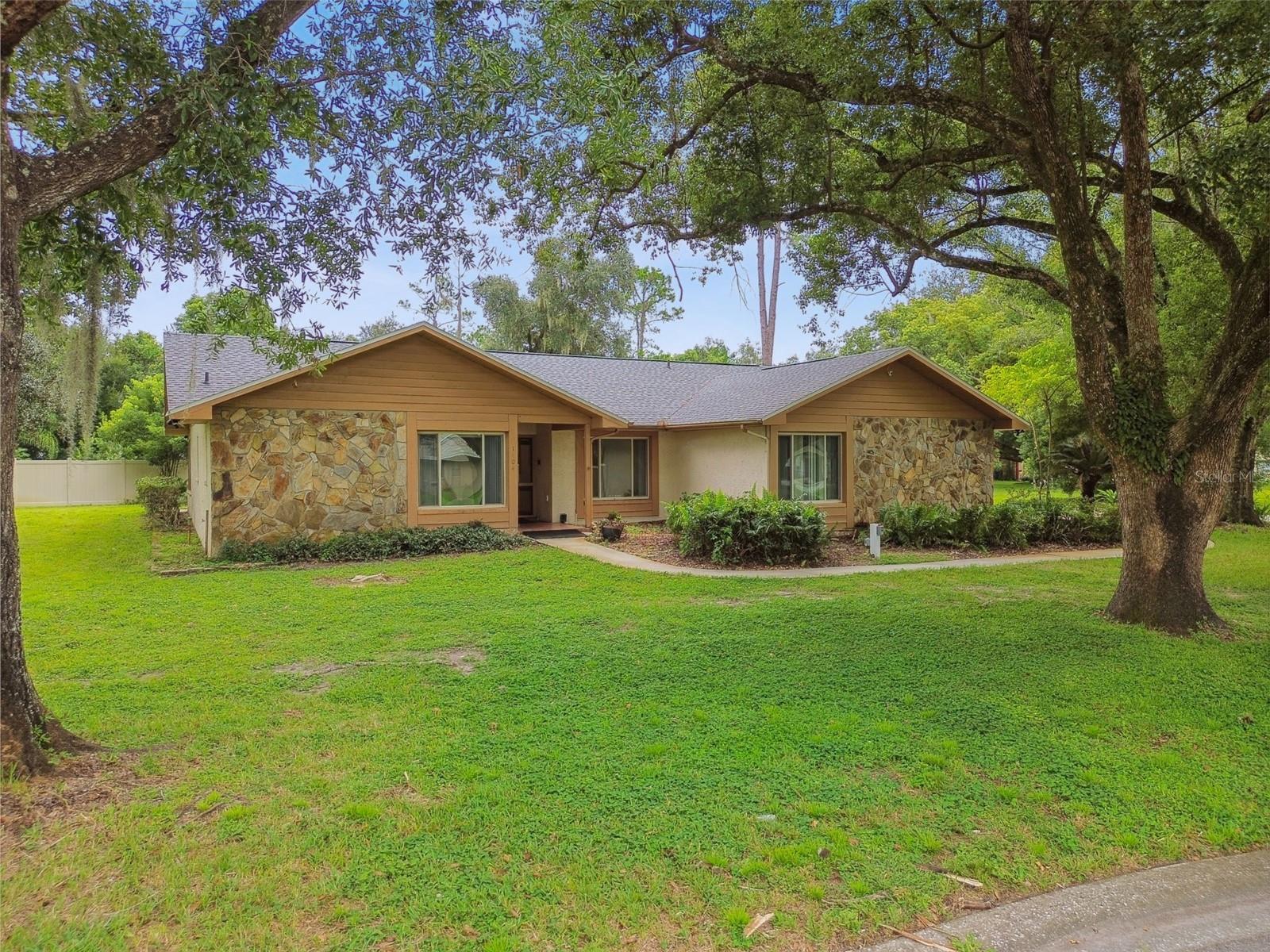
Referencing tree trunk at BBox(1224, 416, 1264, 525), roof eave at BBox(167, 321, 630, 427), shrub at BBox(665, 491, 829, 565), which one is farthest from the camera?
tree trunk at BBox(1224, 416, 1264, 525)

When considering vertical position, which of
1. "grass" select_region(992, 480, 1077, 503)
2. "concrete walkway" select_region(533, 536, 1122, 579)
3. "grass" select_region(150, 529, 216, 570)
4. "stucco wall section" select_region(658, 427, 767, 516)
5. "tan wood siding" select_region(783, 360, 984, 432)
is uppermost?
"tan wood siding" select_region(783, 360, 984, 432)

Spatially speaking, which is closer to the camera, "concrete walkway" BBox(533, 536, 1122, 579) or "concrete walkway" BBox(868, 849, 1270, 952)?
"concrete walkway" BBox(868, 849, 1270, 952)

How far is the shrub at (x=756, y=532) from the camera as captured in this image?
11664 mm

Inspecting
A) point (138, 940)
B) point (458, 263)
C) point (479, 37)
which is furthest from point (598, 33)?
point (138, 940)

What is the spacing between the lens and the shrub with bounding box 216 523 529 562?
464 inches

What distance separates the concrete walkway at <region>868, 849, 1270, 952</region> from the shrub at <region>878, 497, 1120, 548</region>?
1065 cm

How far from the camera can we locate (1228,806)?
149 inches

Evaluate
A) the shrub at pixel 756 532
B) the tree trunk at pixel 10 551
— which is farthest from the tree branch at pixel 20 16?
the shrub at pixel 756 532

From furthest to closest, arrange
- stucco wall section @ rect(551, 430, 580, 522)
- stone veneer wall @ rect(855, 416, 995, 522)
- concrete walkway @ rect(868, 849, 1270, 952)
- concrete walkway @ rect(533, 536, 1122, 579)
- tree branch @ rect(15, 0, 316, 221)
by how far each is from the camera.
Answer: stucco wall section @ rect(551, 430, 580, 522) → stone veneer wall @ rect(855, 416, 995, 522) → concrete walkway @ rect(533, 536, 1122, 579) → tree branch @ rect(15, 0, 316, 221) → concrete walkway @ rect(868, 849, 1270, 952)

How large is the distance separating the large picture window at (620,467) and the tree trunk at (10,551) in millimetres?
13298

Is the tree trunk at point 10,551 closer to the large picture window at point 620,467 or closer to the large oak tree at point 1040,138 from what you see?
the large oak tree at point 1040,138

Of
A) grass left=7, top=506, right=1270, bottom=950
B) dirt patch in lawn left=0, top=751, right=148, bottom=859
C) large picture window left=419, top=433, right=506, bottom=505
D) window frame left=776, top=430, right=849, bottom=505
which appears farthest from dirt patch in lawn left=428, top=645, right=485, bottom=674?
window frame left=776, top=430, right=849, bottom=505
